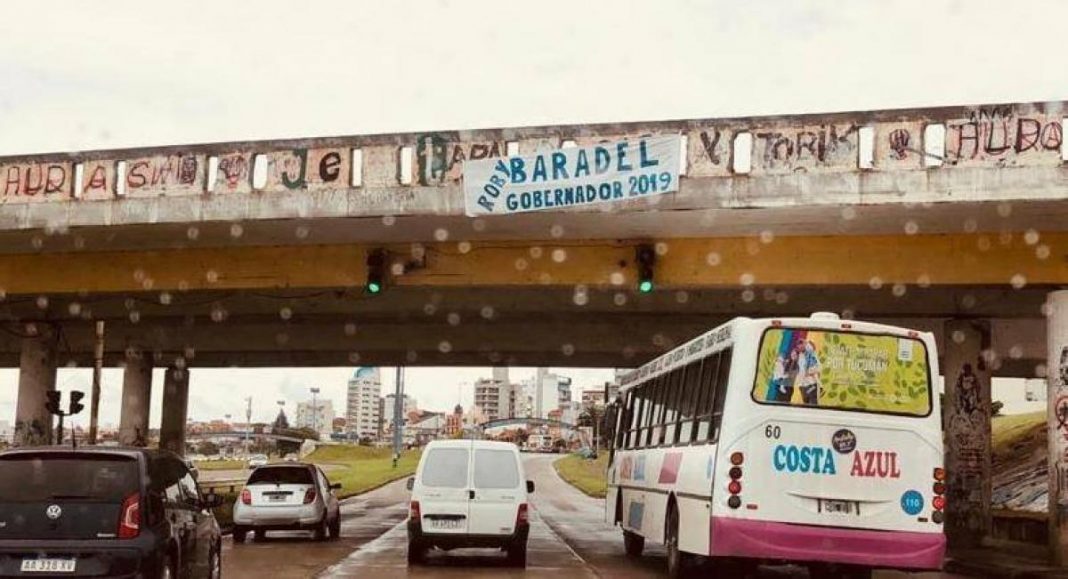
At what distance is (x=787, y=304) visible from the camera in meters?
25.9

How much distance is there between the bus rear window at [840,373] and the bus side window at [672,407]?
286cm

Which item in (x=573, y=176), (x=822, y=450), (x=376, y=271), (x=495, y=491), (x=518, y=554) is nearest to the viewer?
(x=822, y=450)

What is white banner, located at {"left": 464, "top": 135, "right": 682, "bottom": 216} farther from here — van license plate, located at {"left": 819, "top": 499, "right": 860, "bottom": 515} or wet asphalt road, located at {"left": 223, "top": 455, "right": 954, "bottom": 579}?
van license plate, located at {"left": 819, "top": 499, "right": 860, "bottom": 515}

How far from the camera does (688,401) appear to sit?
15961 millimetres

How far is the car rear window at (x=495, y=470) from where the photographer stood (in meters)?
17.9

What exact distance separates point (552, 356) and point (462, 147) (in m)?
16.7

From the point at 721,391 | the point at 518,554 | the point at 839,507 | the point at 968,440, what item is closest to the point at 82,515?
the point at 721,391

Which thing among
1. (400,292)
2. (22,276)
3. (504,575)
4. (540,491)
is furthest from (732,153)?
(540,491)

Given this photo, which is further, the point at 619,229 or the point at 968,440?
the point at 968,440

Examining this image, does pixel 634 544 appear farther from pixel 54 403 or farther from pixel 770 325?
pixel 54 403

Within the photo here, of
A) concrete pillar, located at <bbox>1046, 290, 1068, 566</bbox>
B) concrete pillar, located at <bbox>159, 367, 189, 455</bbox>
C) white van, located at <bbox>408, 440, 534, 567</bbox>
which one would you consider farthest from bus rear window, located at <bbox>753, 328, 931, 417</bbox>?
concrete pillar, located at <bbox>159, 367, 189, 455</bbox>

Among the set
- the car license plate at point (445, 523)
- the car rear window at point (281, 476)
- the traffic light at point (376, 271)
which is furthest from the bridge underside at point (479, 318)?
the car license plate at point (445, 523)

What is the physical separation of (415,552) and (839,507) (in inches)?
276

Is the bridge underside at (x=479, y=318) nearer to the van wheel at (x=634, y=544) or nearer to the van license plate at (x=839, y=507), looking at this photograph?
the van wheel at (x=634, y=544)
